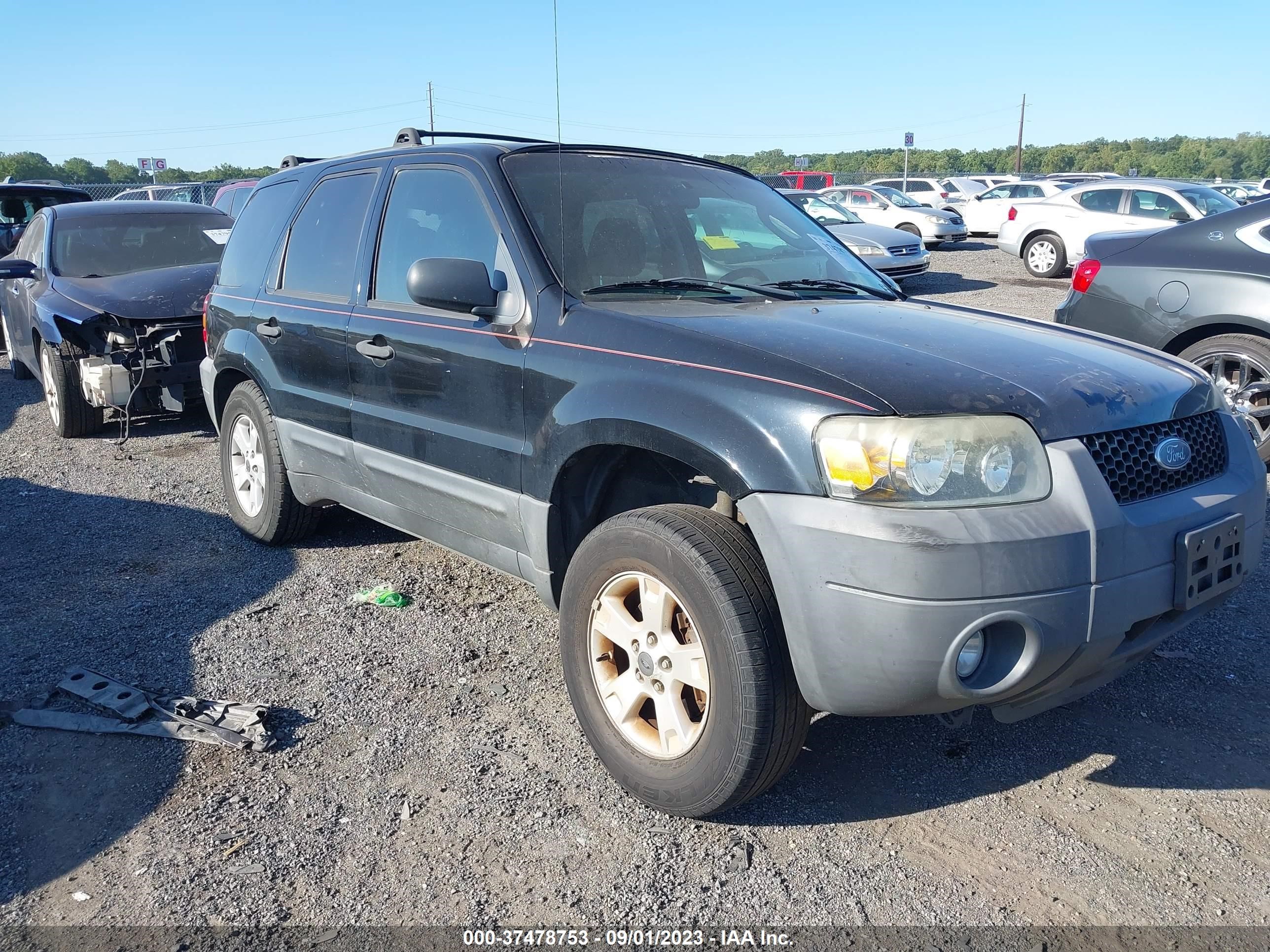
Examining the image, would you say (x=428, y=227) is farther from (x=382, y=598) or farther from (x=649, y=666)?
(x=649, y=666)

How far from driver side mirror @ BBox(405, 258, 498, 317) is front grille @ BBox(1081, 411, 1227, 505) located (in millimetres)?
1848

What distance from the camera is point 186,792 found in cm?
297

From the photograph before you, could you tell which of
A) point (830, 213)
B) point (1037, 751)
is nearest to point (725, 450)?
point (1037, 751)

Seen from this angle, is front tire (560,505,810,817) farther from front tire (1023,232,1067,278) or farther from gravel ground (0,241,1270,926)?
front tire (1023,232,1067,278)

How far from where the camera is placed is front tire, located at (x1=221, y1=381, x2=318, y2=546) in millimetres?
4797

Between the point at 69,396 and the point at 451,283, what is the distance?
5.92 metres

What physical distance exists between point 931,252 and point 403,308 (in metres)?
20.8

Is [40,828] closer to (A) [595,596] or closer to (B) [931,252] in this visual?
(A) [595,596]

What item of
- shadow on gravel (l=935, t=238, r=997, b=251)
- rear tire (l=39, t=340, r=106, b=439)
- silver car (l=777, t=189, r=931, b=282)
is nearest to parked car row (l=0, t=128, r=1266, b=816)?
rear tire (l=39, t=340, r=106, b=439)

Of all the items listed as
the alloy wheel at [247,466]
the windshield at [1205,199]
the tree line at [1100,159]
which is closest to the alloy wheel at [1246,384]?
the alloy wheel at [247,466]

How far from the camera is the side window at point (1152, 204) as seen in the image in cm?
1561

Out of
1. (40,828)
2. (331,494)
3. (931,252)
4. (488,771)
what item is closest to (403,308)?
(331,494)

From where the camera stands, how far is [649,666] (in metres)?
2.83

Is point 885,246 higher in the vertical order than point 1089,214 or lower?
lower
